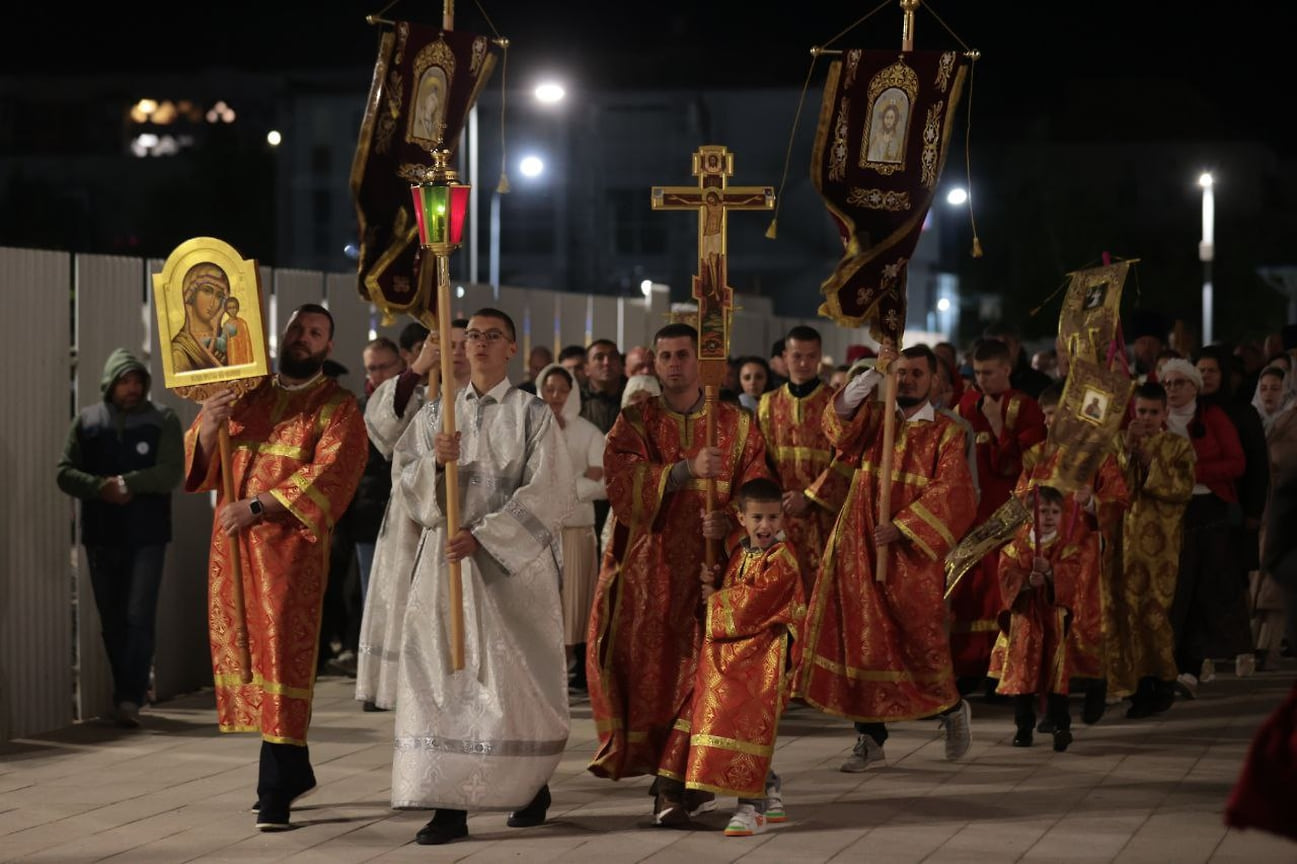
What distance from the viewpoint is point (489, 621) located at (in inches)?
303

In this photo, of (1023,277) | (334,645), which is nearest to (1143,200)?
(1023,277)

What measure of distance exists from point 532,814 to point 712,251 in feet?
8.02

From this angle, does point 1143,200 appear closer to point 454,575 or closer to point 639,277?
point 639,277

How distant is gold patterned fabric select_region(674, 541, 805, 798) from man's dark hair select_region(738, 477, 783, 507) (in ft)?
0.63

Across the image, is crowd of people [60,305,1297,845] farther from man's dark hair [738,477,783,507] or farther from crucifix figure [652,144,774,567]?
crucifix figure [652,144,774,567]

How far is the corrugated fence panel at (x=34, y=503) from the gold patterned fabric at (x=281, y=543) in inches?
109

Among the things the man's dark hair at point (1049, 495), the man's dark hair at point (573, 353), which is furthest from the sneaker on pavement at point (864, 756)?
the man's dark hair at point (573, 353)

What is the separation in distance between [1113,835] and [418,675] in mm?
2832

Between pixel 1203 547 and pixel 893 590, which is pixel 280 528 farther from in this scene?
pixel 1203 547

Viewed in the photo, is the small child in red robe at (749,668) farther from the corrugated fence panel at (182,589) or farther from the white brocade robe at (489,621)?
the corrugated fence panel at (182,589)

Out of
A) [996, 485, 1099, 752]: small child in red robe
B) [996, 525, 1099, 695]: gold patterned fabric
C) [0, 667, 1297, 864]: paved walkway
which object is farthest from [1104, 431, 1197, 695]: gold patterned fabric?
[996, 485, 1099, 752]: small child in red robe

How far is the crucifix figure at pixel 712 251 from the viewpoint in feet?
26.7

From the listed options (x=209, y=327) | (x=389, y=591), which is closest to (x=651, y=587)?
(x=209, y=327)

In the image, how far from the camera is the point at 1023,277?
5828 cm
